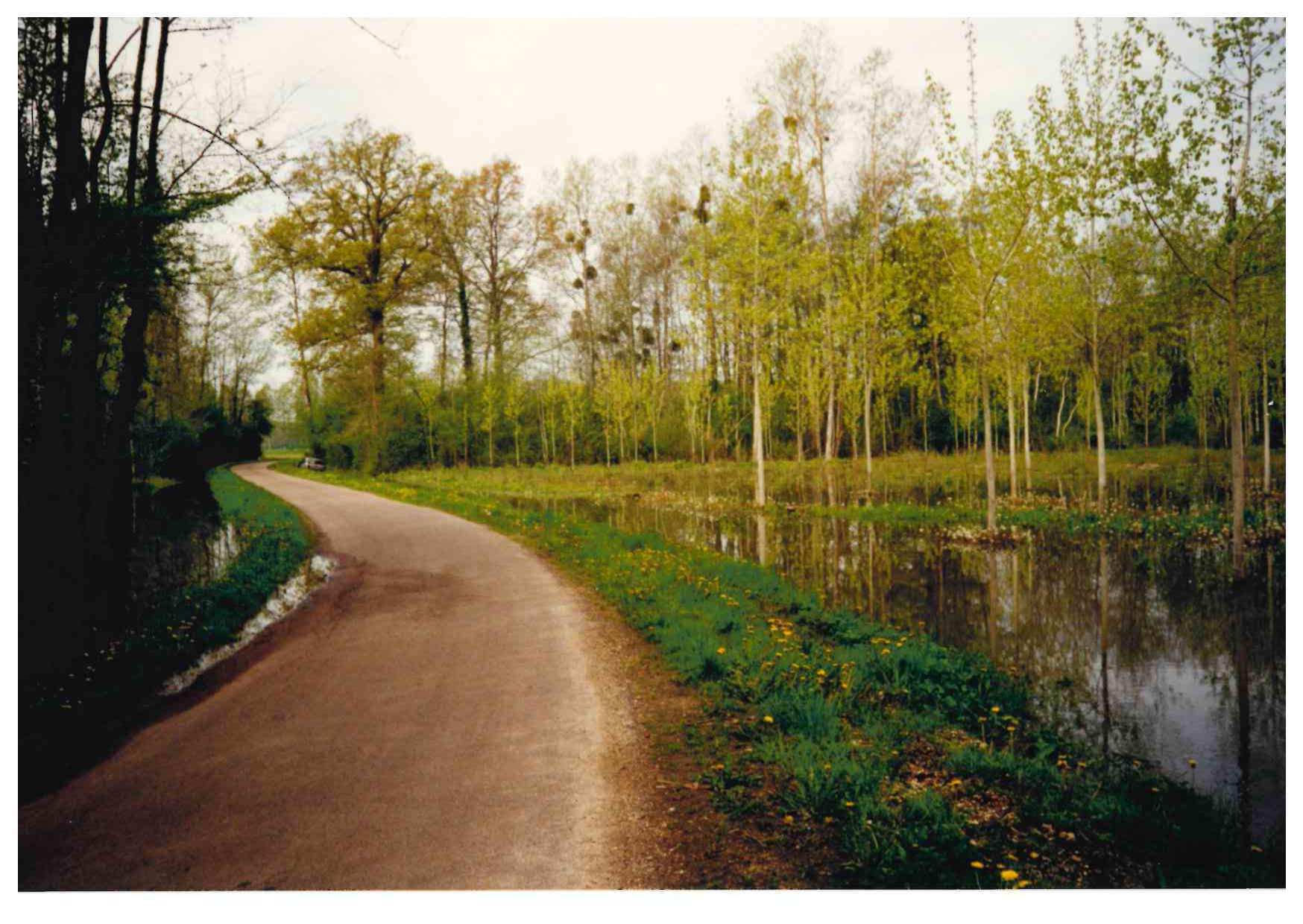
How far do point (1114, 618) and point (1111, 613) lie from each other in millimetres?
209

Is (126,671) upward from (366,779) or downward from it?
upward

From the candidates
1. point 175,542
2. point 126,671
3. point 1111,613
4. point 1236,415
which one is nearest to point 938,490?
point 1236,415

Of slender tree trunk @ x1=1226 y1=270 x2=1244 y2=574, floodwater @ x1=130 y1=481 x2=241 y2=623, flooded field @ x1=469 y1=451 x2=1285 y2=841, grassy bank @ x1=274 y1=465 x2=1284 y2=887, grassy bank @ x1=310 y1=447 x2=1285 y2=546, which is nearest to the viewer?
grassy bank @ x1=274 y1=465 x2=1284 y2=887

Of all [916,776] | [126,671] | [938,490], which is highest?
[938,490]

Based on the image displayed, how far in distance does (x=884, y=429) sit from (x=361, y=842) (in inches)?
1202

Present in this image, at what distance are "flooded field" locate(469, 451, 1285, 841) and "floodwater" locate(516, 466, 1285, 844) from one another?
0.02 metres

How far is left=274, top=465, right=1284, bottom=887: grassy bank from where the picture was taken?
10.6ft

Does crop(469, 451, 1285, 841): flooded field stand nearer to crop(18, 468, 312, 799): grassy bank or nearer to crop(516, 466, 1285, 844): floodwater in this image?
crop(516, 466, 1285, 844): floodwater

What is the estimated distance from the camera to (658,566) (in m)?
9.78

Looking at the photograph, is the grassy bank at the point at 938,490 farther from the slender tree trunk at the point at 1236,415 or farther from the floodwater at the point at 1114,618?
the floodwater at the point at 1114,618

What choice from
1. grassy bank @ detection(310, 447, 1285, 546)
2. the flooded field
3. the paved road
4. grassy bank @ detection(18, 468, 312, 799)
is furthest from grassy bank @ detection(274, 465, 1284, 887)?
grassy bank @ detection(18, 468, 312, 799)

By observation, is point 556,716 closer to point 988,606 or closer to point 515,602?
point 515,602

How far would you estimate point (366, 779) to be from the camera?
3.96 meters

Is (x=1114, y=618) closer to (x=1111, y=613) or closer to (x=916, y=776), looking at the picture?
(x=1111, y=613)
